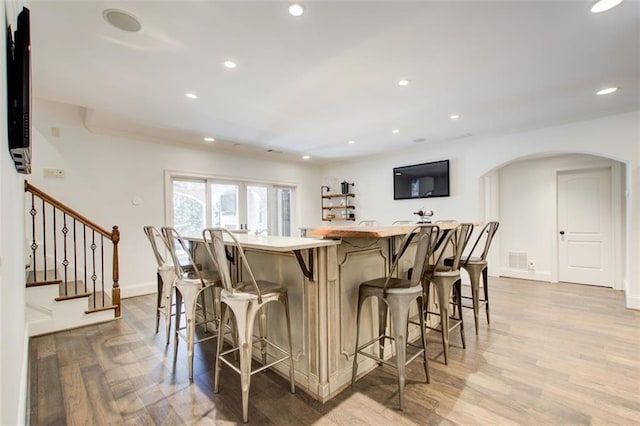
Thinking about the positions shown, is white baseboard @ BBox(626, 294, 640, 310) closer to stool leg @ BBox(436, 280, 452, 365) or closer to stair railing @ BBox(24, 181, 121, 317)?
stool leg @ BBox(436, 280, 452, 365)

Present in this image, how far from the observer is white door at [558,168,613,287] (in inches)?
189

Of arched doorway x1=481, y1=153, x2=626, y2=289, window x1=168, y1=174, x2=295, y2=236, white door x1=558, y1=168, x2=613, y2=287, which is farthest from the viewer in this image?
window x1=168, y1=174, x2=295, y2=236

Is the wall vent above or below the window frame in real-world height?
below

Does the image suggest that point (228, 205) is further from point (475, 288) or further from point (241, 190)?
A: point (475, 288)

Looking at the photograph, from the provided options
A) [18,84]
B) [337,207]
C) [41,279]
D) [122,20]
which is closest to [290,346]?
[18,84]

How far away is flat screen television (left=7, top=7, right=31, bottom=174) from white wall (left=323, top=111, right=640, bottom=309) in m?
5.35

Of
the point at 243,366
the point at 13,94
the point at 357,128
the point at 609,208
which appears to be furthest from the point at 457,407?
the point at 609,208

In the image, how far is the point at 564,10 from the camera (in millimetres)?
1890

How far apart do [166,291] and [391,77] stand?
9.78 ft

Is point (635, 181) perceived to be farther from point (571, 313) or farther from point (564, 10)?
point (564, 10)

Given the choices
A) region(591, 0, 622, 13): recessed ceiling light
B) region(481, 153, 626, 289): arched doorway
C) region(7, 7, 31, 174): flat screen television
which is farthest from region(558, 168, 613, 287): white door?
region(7, 7, 31, 174): flat screen television

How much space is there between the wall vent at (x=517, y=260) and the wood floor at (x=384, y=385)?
7.82 ft

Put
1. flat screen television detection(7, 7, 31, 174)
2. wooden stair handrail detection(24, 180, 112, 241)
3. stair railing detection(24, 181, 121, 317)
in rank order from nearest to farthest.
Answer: flat screen television detection(7, 7, 31, 174) → wooden stair handrail detection(24, 180, 112, 241) → stair railing detection(24, 181, 121, 317)

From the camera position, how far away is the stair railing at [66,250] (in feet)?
11.2
